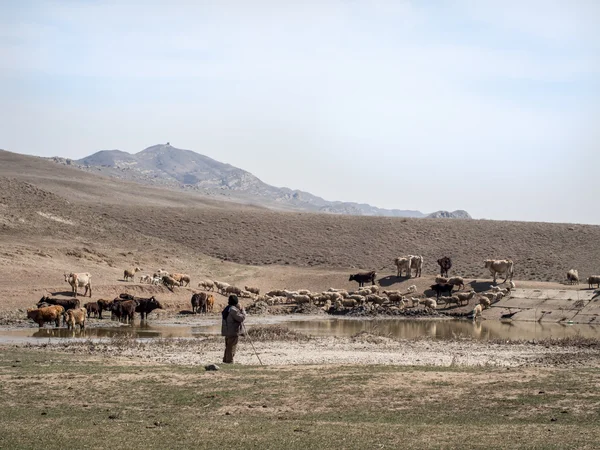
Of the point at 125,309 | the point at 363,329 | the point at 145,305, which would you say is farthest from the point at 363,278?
the point at 125,309

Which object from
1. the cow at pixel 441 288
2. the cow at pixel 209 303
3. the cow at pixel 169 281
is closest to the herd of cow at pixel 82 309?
the cow at pixel 209 303

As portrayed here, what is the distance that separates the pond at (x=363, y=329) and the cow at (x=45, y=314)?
1.26 ft

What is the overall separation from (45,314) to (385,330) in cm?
1411

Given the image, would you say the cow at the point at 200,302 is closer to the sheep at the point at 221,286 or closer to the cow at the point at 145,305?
the cow at the point at 145,305

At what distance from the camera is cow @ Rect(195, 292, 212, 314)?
40.6m

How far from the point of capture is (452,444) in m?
12.0

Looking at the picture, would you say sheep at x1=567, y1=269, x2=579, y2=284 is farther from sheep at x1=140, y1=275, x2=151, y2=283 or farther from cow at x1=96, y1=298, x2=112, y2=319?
cow at x1=96, y1=298, x2=112, y2=319

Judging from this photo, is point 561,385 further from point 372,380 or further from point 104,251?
point 104,251

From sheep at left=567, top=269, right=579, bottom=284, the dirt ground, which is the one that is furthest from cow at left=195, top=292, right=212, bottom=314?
sheep at left=567, top=269, right=579, bottom=284

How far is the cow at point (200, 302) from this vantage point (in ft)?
133

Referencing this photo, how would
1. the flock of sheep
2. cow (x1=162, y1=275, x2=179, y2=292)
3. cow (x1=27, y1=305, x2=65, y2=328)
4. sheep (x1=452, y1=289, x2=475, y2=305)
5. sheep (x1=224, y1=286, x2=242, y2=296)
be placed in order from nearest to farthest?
cow (x1=27, y1=305, x2=65, y2=328) < cow (x1=162, y1=275, x2=179, y2=292) < the flock of sheep < sheep (x1=452, y1=289, x2=475, y2=305) < sheep (x1=224, y1=286, x2=242, y2=296)

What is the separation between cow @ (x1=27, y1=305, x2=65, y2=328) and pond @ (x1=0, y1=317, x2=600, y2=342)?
38cm

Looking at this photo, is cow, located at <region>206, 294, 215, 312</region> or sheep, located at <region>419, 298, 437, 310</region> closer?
cow, located at <region>206, 294, 215, 312</region>

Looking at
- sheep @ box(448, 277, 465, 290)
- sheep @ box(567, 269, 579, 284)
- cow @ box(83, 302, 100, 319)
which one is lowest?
cow @ box(83, 302, 100, 319)
